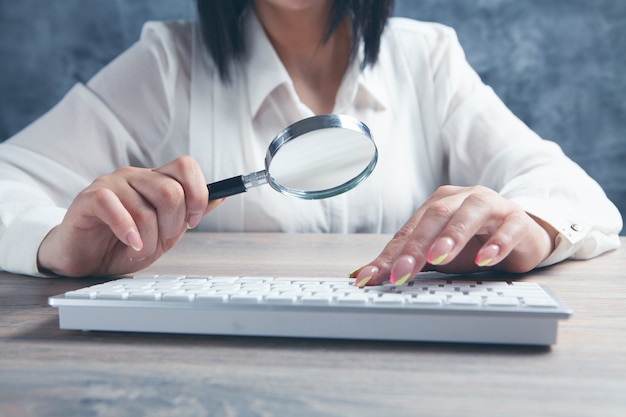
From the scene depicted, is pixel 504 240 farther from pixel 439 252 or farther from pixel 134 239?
pixel 134 239

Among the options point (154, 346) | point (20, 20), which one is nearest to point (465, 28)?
point (20, 20)

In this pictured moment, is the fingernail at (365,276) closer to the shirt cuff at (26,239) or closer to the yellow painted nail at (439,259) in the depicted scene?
the yellow painted nail at (439,259)

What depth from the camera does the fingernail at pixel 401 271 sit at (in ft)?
2.03

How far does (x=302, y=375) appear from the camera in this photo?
47 cm

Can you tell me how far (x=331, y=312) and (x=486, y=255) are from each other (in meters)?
0.22

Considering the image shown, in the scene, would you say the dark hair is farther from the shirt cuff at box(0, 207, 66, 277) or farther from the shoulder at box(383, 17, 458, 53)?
the shirt cuff at box(0, 207, 66, 277)

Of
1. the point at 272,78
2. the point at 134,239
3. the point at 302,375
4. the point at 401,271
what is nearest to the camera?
the point at 302,375

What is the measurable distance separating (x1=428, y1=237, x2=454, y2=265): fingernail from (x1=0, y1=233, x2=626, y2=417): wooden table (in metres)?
0.12

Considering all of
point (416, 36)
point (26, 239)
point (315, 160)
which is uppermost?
point (416, 36)

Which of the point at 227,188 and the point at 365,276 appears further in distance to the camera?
the point at 227,188

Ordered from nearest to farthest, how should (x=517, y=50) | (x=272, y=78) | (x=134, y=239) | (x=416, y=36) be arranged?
1. (x=134, y=239)
2. (x=272, y=78)
3. (x=416, y=36)
4. (x=517, y=50)

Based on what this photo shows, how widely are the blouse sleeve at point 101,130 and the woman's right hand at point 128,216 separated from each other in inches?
10.2

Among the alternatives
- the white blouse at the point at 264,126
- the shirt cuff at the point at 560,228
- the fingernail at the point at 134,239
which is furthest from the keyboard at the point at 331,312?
the white blouse at the point at 264,126

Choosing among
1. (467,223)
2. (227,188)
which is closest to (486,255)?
(467,223)
